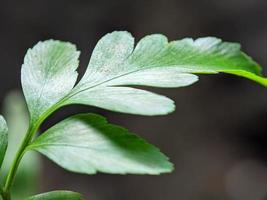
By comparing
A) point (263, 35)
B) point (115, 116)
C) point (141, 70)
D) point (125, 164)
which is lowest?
point (125, 164)

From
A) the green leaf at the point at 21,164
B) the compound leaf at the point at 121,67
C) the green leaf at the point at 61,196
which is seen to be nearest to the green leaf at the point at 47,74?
the compound leaf at the point at 121,67

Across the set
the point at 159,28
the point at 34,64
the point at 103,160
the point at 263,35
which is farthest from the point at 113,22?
the point at 103,160

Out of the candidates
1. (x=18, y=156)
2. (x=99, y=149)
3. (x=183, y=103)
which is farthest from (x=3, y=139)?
(x=183, y=103)

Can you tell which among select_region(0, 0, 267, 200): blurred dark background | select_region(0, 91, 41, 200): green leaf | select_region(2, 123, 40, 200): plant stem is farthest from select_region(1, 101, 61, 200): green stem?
select_region(0, 0, 267, 200): blurred dark background

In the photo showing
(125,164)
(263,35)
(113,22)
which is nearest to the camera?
(125,164)

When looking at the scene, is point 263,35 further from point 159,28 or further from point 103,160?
point 103,160

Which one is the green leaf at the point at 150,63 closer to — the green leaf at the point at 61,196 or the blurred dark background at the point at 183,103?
the green leaf at the point at 61,196

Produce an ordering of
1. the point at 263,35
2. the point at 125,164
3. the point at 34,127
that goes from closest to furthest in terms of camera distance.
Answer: the point at 125,164
the point at 34,127
the point at 263,35
